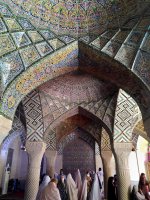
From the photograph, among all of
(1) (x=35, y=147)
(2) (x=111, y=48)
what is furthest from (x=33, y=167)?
(2) (x=111, y=48)

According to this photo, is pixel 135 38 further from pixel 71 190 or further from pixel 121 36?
pixel 71 190

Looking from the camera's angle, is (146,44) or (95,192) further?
(95,192)

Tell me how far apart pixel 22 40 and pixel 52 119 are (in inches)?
146

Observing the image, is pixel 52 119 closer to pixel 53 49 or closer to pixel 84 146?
pixel 53 49

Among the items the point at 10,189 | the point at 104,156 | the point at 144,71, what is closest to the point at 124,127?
the point at 104,156

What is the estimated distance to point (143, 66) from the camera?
4.80 metres

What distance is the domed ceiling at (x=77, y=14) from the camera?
200 inches

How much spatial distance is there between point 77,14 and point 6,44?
2075mm

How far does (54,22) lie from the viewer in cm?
530

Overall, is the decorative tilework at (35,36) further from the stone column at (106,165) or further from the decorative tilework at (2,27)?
the stone column at (106,165)

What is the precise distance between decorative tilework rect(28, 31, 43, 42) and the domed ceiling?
27cm

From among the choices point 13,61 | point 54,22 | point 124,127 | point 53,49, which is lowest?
point 124,127

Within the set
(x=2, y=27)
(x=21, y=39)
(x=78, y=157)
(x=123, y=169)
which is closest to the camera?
(x=2, y=27)

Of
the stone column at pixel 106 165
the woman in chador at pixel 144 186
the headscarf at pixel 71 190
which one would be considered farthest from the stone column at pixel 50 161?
the woman in chador at pixel 144 186
